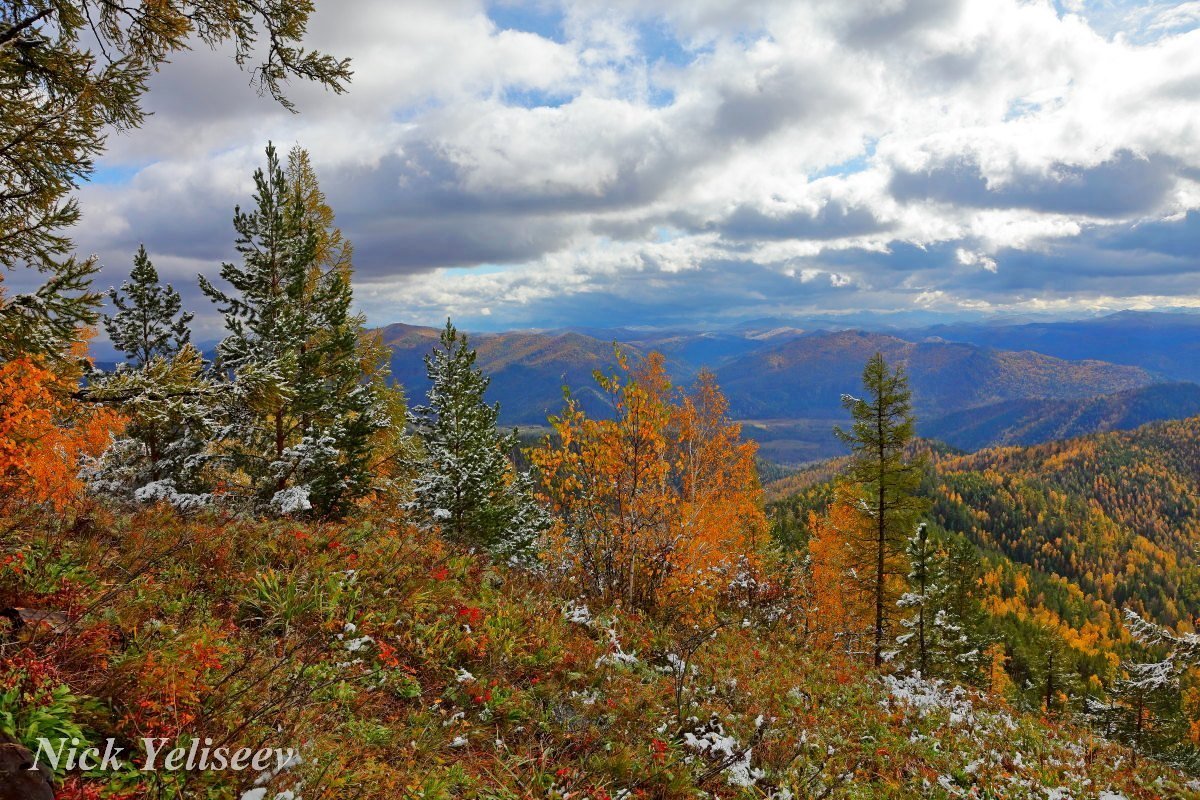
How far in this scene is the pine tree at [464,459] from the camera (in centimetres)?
2288

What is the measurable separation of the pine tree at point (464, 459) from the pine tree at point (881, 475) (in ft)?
48.4

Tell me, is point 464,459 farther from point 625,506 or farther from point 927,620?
point 927,620

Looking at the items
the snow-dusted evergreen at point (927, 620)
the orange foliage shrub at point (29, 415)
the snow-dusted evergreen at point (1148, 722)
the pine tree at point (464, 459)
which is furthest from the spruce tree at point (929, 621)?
the orange foliage shrub at point (29, 415)

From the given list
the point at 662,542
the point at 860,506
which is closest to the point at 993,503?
the point at 860,506

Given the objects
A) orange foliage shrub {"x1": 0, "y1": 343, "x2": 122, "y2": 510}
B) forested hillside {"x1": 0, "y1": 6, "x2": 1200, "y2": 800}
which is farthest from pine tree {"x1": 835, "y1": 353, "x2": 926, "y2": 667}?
orange foliage shrub {"x1": 0, "y1": 343, "x2": 122, "y2": 510}

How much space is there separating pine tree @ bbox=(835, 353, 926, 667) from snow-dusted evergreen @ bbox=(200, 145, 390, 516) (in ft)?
→ 57.5

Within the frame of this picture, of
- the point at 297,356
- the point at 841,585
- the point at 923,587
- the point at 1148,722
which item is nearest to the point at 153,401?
the point at 297,356

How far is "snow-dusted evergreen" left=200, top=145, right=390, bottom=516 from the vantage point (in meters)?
15.6

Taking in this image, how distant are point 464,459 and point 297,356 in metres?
9.43

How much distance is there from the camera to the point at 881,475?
2183 cm

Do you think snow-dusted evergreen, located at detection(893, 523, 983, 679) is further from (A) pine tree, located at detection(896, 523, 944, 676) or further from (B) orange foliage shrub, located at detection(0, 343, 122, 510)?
(B) orange foliage shrub, located at detection(0, 343, 122, 510)

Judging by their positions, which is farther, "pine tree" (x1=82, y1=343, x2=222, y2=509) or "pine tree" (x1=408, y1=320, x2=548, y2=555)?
"pine tree" (x1=408, y1=320, x2=548, y2=555)

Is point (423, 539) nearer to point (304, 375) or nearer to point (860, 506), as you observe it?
point (304, 375)

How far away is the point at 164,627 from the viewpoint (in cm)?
552
